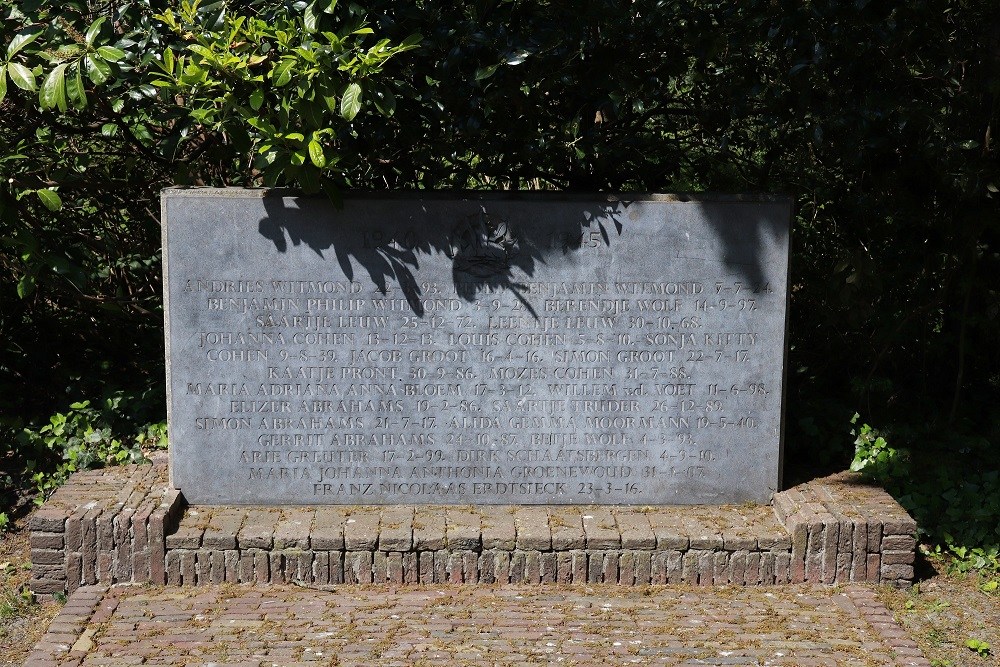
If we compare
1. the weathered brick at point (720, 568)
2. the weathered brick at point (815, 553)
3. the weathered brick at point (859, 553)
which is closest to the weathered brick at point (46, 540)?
the weathered brick at point (720, 568)

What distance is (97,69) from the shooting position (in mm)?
4500

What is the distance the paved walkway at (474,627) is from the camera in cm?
403

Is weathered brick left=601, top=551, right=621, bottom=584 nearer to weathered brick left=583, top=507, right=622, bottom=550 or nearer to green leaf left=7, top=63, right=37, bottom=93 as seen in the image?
weathered brick left=583, top=507, right=622, bottom=550

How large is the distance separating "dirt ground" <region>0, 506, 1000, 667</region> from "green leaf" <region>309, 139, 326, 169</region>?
7.34ft

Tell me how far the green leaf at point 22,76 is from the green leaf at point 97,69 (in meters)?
0.24

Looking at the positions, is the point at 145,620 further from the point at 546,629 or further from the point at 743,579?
the point at 743,579

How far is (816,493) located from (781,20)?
2270 mm

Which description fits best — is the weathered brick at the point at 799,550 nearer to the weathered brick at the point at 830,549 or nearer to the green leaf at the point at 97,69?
the weathered brick at the point at 830,549

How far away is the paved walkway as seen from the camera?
4031 mm

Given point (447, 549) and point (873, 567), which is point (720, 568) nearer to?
point (873, 567)

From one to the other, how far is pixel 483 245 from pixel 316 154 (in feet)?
2.98

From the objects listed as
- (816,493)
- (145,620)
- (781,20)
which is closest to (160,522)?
(145,620)

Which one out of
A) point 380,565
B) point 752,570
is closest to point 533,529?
point 380,565

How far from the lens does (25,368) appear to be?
23.0ft
